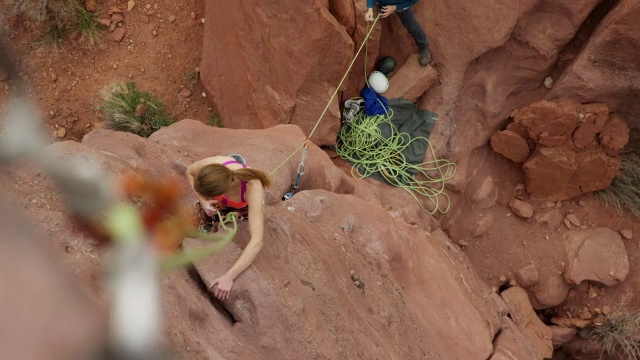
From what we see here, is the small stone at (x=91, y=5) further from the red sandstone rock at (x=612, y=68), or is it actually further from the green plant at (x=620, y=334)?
the green plant at (x=620, y=334)

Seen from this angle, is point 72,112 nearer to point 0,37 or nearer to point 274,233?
point 0,37

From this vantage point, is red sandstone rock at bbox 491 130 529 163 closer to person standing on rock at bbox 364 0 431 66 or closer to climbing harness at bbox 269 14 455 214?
climbing harness at bbox 269 14 455 214

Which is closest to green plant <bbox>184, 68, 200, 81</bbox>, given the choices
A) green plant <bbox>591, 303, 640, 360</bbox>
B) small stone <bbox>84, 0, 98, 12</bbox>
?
small stone <bbox>84, 0, 98, 12</bbox>

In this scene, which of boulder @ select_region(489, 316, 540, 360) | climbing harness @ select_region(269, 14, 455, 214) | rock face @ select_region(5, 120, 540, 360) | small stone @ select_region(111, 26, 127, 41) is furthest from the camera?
small stone @ select_region(111, 26, 127, 41)

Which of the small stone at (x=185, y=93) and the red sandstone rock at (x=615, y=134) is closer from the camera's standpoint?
the red sandstone rock at (x=615, y=134)

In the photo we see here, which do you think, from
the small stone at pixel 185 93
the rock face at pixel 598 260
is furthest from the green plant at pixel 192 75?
the rock face at pixel 598 260

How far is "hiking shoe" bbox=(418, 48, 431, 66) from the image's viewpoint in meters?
4.91

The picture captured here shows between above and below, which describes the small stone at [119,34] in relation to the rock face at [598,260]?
above

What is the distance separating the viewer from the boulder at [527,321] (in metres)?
4.66

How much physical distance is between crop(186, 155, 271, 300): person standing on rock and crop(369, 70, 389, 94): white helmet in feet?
8.47

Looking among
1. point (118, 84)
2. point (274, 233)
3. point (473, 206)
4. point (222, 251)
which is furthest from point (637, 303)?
point (118, 84)

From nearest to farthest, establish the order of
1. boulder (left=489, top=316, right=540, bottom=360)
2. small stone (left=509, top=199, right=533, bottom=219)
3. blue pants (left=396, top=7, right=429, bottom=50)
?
1. boulder (left=489, top=316, right=540, bottom=360)
2. blue pants (left=396, top=7, right=429, bottom=50)
3. small stone (left=509, top=199, right=533, bottom=219)

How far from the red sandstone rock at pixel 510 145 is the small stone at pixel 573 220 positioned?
2.48 ft

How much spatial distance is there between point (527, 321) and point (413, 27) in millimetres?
2890
